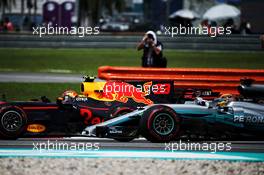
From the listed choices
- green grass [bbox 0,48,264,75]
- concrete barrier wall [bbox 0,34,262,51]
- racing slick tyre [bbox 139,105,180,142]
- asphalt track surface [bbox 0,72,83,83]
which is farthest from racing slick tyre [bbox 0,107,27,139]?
green grass [bbox 0,48,264,75]

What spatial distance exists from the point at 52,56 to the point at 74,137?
13.6 meters

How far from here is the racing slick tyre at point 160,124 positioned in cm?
909

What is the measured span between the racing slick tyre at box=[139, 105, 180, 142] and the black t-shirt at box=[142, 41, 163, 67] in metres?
4.04

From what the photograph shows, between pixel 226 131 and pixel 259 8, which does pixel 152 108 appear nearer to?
pixel 226 131

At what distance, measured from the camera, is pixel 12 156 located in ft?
26.1

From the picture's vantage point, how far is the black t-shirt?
43.4 ft
